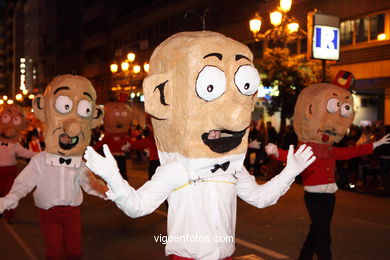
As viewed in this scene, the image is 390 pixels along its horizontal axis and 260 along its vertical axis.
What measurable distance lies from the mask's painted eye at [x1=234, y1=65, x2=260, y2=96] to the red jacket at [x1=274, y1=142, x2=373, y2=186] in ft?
6.35

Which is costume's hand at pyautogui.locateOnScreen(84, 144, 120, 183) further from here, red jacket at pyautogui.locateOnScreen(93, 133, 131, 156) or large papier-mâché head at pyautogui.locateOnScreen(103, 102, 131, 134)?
large papier-mâché head at pyautogui.locateOnScreen(103, 102, 131, 134)

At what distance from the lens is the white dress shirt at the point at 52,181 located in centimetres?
471

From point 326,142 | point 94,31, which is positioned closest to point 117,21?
point 94,31

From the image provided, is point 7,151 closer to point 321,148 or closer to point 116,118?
point 116,118

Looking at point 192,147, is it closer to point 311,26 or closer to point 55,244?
point 55,244

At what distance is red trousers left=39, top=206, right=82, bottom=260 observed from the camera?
180 inches

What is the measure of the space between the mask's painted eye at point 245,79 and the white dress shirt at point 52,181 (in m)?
2.26

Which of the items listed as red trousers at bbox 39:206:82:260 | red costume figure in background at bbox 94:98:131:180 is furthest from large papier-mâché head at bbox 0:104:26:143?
red trousers at bbox 39:206:82:260

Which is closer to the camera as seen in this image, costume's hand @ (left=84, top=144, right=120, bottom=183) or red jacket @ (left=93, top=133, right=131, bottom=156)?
costume's hand @ (left=84, top=144, right=120, bottom=183)

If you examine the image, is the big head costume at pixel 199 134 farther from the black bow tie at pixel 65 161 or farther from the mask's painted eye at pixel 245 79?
the black bow tie at pixel 65 161

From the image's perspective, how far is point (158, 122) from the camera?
337cm

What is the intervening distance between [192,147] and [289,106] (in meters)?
13.5

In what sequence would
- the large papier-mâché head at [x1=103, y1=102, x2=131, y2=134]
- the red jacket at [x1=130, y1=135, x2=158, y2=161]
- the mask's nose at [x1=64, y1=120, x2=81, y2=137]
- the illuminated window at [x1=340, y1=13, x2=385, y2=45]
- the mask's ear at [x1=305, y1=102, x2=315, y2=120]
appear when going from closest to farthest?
the mask's nose at [x1=64, y1=120, x2=81, y2=137] → the mask's ear at [x1=305, y1=102, x2=315, y2=120] → the red jacket at [x1=130, y1=135, x2=158, y2=161] → the large papier-mâché head at [x1=103, y1=102, x2=131, y2=134] → the illuminated window at [x1=340, y1=13, x2=385, y2=45]

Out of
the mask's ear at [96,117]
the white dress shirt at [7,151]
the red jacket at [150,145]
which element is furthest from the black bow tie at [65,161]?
the white dress shirt at [7,151]
